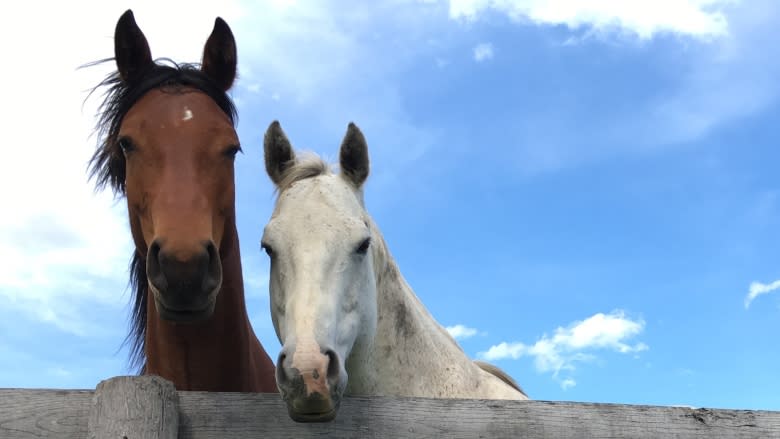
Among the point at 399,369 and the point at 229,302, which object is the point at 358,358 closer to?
the point at 399,369

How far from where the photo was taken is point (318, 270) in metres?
3.05

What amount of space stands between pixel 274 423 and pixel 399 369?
44.9 inches

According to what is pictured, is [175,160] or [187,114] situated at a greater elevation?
[187,114]

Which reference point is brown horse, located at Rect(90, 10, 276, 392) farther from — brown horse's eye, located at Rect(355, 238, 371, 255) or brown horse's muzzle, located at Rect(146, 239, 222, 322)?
brown horse's eye, located at Rect(355, 238, 371, 255)

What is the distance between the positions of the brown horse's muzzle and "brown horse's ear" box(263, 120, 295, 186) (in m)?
0.62

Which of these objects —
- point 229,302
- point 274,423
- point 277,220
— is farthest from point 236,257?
point 274,423

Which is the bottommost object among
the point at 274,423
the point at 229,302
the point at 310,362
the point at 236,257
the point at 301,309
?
the point at 274,423

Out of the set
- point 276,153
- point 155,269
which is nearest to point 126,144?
point 276,153

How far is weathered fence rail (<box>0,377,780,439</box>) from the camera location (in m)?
2.59

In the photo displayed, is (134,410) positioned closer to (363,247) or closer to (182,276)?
(182,276)

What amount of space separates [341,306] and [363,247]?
1.00 feet

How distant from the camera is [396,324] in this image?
377 cm

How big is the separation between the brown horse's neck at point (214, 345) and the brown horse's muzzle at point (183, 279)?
622mm

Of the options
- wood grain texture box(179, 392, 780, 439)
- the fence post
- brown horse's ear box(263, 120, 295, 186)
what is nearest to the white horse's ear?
brown horse's ear box(263, 120, 295, 186)
